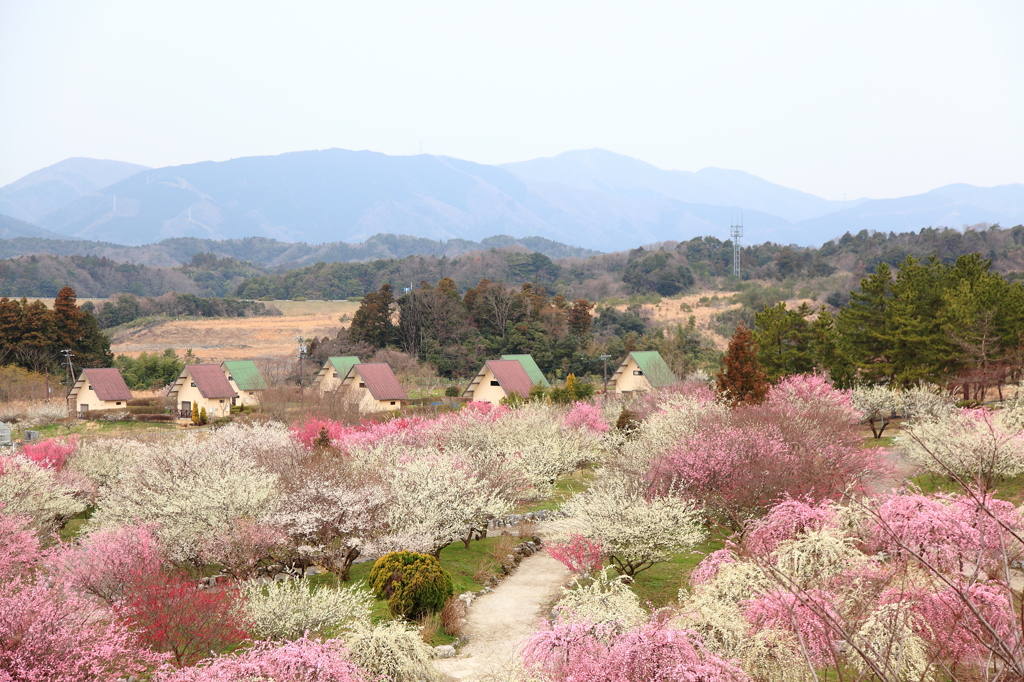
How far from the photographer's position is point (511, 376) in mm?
44125

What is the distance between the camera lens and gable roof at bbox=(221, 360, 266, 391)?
45.2m

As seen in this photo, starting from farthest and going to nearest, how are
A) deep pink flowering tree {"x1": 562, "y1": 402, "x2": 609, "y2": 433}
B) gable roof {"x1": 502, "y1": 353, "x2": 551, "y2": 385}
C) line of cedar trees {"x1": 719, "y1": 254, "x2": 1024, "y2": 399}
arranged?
gable roof {"x1": 502, "y1": 353, "x2": 551, "y2": 385}, line of cedar trees {"x1": 719, "y1": 254, "x2": 1024, "y2": 399}, deep pink flowering tree {"x1": 562, "y1": 402, "x2": 609, "y2": 433}

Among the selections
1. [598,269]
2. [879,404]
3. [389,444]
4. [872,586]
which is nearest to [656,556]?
[872,586]

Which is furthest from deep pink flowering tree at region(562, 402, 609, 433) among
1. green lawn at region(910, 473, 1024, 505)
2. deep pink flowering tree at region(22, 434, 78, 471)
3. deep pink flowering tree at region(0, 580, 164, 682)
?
deep pink flowering tree at region(0, 580, 164, 682)

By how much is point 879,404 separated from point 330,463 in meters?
23.8

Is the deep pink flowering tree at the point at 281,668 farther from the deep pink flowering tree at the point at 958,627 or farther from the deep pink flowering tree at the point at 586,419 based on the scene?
the deep pink flowering tree at the point at 586,419

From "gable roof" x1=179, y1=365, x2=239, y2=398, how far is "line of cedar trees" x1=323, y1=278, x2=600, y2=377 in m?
15.2

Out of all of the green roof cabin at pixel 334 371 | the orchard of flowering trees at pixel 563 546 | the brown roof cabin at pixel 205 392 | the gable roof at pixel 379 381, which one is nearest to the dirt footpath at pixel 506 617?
the orchard of flowering trees at pixel 563 546

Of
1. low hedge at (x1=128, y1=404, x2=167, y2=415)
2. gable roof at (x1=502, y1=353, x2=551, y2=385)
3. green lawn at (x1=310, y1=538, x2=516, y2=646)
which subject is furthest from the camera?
gable roof at (x1=502, y1=353, x2=551, y2=385)

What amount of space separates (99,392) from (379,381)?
1794cm

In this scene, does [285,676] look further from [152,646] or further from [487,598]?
[487,598]

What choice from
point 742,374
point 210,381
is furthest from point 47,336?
point 742,374

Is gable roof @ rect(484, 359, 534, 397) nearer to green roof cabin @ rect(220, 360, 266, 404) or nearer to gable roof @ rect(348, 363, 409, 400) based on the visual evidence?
gable roof @ rect(348, 363, 409, 400)

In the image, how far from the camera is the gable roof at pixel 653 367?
43.4 metres
